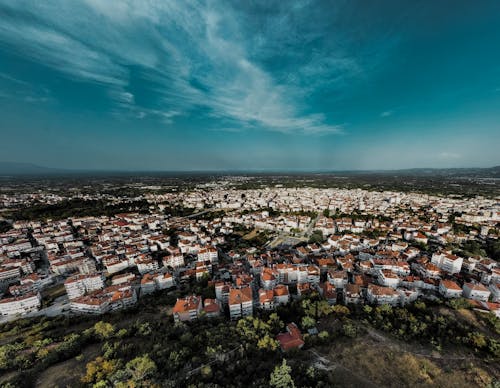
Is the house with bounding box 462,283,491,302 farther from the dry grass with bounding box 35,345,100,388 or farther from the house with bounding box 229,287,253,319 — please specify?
the dry grass with bounding box 35,345,100,388

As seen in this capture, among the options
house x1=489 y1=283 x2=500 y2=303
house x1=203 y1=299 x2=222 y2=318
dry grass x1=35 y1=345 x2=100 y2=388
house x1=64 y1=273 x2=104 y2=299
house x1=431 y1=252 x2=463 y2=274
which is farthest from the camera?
house x1=431 y1=252 x2=463 y2=274

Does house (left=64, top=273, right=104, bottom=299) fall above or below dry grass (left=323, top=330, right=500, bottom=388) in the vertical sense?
below

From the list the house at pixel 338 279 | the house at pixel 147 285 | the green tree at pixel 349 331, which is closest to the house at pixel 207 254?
the house at pixel 147 285

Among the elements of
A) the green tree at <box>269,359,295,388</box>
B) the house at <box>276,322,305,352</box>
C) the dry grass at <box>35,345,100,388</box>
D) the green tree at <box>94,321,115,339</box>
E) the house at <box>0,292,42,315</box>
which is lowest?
the house at <box>0,292,42,315</box>

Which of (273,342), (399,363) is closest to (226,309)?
(273,342)

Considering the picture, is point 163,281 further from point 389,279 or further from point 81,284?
point 389,279

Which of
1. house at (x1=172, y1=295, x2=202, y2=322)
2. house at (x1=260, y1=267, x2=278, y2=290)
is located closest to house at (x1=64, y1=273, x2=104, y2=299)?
house at (x1=172, y1=295, x2=202, y2=322)

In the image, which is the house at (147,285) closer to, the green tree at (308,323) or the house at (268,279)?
the house at (268,279)
